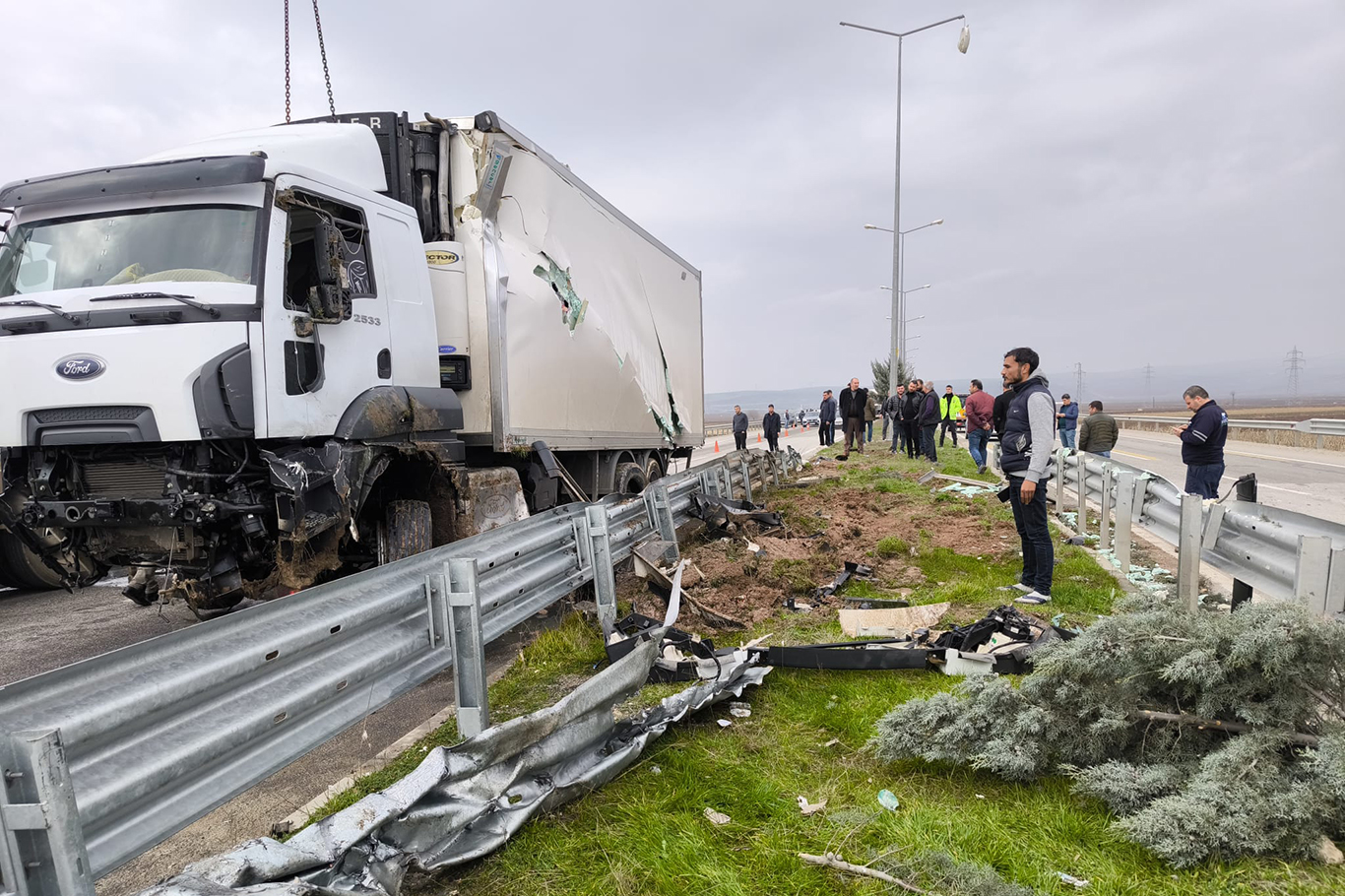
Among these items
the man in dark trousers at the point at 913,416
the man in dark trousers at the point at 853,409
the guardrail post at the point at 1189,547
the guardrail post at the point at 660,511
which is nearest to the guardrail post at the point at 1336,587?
the guardrail post at the point at 1189,547

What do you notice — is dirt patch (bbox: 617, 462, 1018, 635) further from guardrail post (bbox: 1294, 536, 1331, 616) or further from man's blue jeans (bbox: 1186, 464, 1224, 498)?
guardrail post (bbox: 1294, 536, 1331, 616)

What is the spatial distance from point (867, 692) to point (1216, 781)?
1.68 metres

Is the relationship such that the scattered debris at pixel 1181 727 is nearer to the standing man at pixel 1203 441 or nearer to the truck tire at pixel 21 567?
the standing man at pixel 1203 441

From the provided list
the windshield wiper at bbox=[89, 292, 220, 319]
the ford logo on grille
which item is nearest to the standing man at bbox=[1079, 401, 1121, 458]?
the windshield wiper at bbox=[89, 292, 220, 319]

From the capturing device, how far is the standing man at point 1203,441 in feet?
28.0

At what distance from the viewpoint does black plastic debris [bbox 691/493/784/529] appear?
809 cm

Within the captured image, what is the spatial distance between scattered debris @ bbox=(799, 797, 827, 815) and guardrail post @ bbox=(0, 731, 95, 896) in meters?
2.15

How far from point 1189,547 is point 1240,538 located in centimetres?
50

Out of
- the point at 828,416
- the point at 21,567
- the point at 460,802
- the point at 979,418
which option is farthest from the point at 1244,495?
the point at 828,416

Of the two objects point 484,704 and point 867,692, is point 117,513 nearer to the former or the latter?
point 484,704

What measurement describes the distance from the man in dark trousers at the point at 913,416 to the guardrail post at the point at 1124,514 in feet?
43.0

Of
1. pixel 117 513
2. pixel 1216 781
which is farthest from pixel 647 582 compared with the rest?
pixel 1216 781

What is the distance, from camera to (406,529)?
5852mm

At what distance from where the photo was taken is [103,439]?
4656 mm
